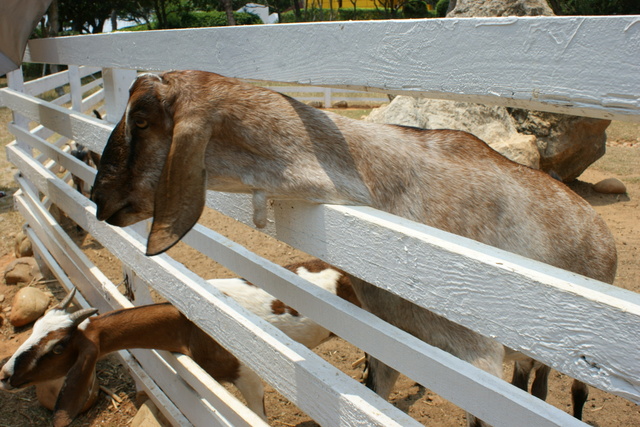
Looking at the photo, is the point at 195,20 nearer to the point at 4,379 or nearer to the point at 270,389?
the point at 270,389

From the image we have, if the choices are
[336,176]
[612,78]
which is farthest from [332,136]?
[612,78]

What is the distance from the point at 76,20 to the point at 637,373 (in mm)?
41061

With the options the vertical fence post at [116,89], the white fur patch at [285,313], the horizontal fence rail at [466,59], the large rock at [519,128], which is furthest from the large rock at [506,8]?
the horizontal fence rail at [466,59]

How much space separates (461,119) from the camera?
6.77 metres

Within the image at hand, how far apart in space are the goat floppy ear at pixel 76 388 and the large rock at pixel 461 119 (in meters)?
4.56

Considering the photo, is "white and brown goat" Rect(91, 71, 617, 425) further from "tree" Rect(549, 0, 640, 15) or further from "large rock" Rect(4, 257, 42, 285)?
"tree" Rect(549, 0, 640, 15)

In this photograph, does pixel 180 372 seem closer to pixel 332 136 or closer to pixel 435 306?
pixel 332 136

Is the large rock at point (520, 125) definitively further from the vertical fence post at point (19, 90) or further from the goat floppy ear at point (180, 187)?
the goat floppy ear at point (180, 187)

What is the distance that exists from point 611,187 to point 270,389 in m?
5.44

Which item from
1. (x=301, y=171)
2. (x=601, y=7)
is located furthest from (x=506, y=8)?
(x=601, y=7)

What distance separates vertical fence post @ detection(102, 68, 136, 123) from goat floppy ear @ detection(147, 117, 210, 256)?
1796mm

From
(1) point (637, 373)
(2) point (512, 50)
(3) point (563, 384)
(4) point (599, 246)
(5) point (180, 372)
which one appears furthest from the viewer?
(3) point (563, 384)

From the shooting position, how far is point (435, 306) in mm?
1353

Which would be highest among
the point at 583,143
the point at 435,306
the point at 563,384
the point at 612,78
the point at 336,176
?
the point at 612,78
